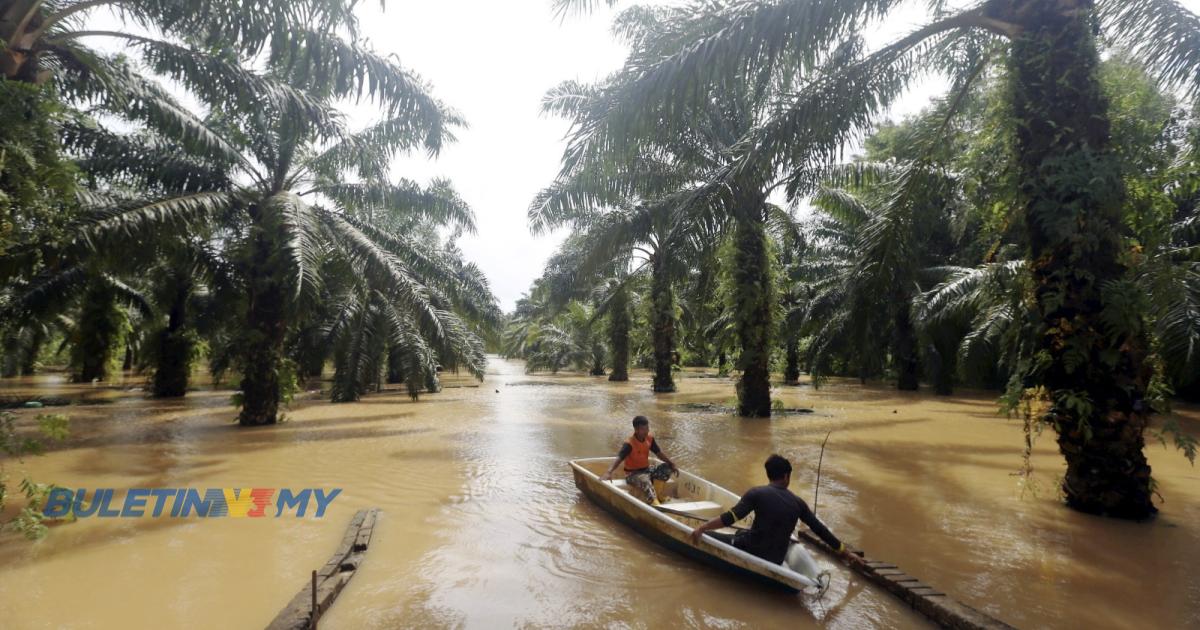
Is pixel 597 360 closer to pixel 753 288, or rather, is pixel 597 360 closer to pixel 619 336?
pixel 619 336

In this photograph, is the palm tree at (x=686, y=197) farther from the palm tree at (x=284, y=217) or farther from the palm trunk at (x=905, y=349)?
the palm trunk at (x=905, y=349)

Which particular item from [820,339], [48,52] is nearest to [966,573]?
[48,52]

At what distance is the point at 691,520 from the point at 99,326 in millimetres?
20351

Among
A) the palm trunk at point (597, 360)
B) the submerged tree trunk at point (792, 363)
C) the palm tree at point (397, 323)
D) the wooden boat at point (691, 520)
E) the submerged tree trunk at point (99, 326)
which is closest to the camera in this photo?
the wooden boat at point (691, 520)

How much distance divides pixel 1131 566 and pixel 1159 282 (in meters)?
3.04

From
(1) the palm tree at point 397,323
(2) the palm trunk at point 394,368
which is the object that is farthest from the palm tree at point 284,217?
(2) the palm trunk at point 394,368

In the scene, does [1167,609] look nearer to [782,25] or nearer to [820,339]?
[782,25]

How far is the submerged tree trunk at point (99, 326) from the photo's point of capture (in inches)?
714

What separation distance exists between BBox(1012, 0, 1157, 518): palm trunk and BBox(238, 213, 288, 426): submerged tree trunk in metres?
12.8

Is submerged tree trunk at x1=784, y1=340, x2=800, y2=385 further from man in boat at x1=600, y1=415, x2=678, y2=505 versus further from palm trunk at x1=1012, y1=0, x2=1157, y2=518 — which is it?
man in boat at x1=600, y1=415, x2=678, y2=505

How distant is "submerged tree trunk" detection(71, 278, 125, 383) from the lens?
1814 centimetres

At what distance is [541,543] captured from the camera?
6246 millimetres

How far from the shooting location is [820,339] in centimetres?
2108

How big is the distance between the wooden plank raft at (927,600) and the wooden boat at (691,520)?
47cm
